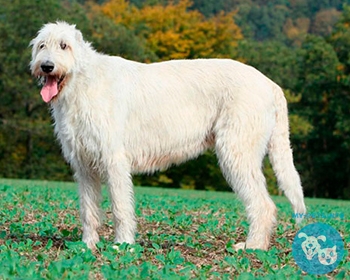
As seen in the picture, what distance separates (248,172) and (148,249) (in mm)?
1391

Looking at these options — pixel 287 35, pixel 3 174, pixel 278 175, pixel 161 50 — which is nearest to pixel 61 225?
pixel 278 175

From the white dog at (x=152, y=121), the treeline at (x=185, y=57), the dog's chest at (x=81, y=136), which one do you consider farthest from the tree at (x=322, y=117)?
the dog's chest at (x=81, y=136)

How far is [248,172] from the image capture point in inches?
301

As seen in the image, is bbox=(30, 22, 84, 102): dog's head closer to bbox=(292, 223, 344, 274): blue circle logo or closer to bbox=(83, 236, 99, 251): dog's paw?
bbox=(83, 236, 99, 251): dog's paw

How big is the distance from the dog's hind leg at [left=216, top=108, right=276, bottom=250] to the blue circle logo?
0.79 metres

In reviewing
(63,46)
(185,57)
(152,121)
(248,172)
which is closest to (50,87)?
(63,46)

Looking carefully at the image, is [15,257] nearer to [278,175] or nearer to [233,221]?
[278,175]

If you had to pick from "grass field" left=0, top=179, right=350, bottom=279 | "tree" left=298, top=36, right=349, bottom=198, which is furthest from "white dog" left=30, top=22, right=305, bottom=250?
"tree" left=298, top=36, right=349, bottom=198

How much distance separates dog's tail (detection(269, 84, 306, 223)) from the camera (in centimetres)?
785

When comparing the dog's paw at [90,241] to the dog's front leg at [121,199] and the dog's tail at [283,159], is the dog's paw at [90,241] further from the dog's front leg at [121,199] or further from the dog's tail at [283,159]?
the dog's tail at [283,159]

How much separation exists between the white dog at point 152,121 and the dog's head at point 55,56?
0.03 ft

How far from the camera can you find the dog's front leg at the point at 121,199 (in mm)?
7402

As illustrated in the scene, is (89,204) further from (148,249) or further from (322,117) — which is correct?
(322,117)

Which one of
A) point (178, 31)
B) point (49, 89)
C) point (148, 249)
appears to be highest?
point (178, 31)
